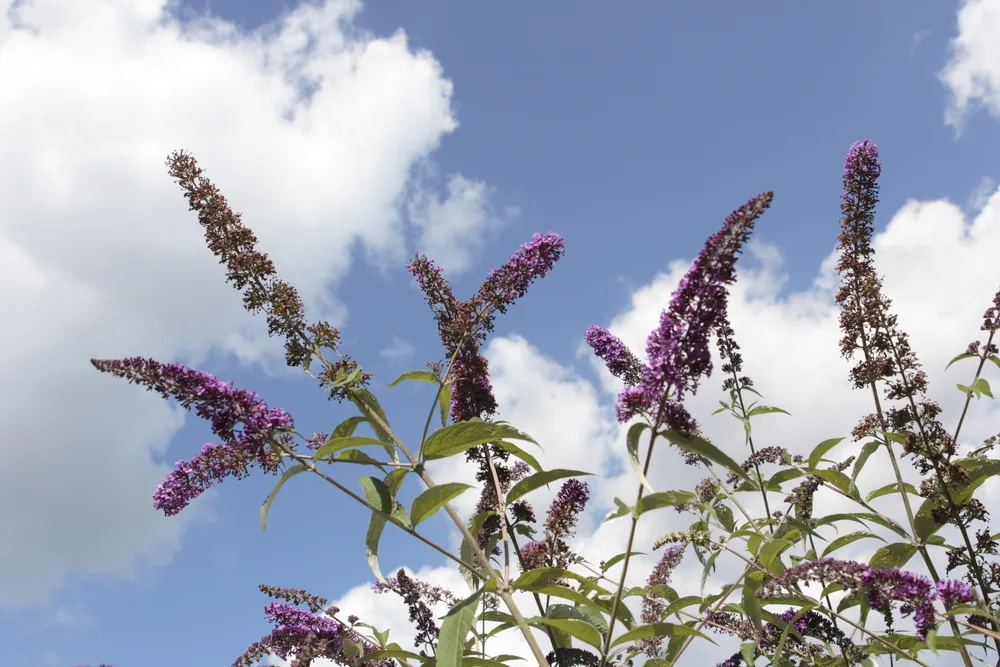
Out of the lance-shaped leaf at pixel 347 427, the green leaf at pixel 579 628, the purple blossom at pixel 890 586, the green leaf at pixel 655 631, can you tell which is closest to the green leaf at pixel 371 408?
the lance-shaped leaf at pixel 347 427

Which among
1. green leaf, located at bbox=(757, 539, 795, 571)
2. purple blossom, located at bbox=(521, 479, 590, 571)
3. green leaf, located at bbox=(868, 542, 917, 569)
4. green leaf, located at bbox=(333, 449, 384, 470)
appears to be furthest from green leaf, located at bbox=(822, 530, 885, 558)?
green leaf, located at bbox=(333, 449, 384, 470)

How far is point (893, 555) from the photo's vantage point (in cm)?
455

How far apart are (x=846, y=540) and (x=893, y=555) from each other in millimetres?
278

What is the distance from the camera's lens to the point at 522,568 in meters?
4.50

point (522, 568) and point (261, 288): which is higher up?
point (261, 288)

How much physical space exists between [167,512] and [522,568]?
213cm

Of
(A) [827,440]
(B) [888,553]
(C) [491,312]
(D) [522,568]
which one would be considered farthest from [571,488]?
(B) [888,553]

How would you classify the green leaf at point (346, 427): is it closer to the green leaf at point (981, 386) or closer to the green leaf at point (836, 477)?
the green leaf at point (836, 477)

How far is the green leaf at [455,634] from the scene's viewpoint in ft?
10.7

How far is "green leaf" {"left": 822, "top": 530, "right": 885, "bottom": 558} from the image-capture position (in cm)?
458

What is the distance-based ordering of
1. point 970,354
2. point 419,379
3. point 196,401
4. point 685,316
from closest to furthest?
1. point 685,316
2. point 196,401
3. point 419,379
4. point 970,354

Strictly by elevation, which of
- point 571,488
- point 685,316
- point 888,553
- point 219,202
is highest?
point 219,202

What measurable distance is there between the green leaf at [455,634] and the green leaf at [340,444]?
958 mm

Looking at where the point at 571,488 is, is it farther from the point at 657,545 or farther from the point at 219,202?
the point at 219,202
